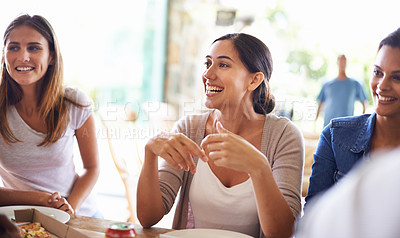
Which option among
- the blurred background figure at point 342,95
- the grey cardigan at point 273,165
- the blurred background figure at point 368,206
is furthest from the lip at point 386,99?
the blurred background figure at point 342,95

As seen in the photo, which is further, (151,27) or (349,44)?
(151,27)

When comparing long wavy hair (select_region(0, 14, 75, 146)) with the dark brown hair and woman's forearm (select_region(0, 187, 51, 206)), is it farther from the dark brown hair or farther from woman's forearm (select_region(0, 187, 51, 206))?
the dark brown hair

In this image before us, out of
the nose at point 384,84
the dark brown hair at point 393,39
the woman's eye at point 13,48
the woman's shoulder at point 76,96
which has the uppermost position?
the dark brown hair at point 393,39

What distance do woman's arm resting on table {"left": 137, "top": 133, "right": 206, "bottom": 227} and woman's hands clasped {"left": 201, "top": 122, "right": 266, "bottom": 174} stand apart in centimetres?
8

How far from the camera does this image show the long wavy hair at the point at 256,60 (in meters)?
1.60

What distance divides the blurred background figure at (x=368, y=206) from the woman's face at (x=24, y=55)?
153cm

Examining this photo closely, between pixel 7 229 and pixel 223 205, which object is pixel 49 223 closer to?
pixel 7 229

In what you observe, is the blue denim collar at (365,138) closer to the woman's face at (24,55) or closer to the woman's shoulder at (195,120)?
the woman's shoulder at (195,120)

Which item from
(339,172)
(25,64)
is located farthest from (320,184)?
(25,64)

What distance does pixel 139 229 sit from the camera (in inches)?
49.7

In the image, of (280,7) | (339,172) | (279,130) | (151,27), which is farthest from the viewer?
(151,27)

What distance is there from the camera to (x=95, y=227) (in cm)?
122

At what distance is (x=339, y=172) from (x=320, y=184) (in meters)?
0.08

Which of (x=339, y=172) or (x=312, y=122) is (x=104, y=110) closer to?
(x=339, y=172)
